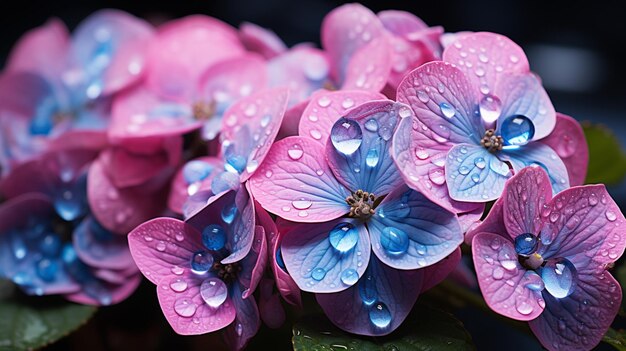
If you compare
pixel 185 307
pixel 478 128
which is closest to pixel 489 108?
pixel 478 128


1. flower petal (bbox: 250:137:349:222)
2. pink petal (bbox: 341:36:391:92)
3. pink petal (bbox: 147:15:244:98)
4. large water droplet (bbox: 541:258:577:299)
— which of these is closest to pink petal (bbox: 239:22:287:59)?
pink petal (bbox: 147:15:244:98)

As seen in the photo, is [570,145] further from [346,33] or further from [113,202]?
[113,202]

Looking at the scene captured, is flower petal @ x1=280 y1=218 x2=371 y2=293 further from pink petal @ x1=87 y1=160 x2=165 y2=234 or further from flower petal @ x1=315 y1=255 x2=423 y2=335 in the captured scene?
pink petal @ x1=87 y1=160 x2=165 y2=234

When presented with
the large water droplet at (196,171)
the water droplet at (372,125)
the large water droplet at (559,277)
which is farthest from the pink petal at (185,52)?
the large water droplet at (559,277)

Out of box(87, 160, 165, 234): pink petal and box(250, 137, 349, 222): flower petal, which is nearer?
box(250, 137, 349, 222): flower petal

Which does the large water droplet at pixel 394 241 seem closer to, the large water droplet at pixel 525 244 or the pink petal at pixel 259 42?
the large water droplet at pixel 525 244
